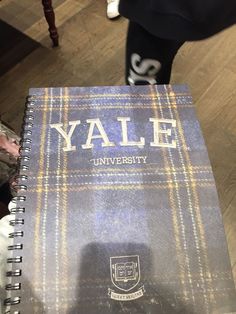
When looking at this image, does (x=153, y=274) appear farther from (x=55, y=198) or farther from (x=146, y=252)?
(x=55, y=198)

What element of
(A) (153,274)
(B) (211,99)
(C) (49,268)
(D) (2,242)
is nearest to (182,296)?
(A) (153,274)

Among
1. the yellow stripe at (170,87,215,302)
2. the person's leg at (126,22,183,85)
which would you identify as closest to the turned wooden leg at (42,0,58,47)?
the person's leg at (126,22,183,85)

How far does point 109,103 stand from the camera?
65 cm

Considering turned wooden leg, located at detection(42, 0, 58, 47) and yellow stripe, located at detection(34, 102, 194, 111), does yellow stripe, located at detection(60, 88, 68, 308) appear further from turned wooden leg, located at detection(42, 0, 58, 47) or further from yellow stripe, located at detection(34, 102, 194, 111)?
turned wooden leg, located at detection(42, 0, 58, 47)

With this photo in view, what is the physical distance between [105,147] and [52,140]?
0.08 m

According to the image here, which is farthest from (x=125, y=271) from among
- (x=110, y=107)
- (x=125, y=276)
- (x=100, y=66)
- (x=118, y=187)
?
(x=100, y=66)

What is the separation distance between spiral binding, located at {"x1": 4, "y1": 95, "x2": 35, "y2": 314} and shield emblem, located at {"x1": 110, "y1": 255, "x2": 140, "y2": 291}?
0.12m

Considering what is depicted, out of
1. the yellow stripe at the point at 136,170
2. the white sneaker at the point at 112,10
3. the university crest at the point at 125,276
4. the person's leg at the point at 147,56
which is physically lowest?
the university crest at the point at 125,276

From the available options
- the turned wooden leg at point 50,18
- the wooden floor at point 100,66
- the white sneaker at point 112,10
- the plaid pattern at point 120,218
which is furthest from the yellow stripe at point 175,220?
the white sneaker at point 112,10

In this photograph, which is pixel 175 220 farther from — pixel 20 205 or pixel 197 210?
pixel 20 205

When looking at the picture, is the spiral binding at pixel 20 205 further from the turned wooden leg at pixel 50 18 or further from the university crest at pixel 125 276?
the turned wooden leg at pixel 50 18

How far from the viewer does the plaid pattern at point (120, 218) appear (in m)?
0.47

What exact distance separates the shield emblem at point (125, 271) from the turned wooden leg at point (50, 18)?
101cm

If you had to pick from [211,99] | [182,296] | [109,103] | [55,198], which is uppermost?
[211,99]
